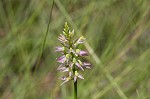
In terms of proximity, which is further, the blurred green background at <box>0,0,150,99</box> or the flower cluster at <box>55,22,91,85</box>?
the blurred green background at <box>0,0,150,99</box>

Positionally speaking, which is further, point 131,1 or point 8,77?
point 8,77

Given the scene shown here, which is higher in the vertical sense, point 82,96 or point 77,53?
point 82,96

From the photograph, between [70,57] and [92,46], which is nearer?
[70,57]

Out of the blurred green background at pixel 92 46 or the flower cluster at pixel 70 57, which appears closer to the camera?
the flower cluster at pixel 70 57

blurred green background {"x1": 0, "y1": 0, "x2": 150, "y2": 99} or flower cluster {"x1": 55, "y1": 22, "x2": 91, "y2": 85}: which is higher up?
blurred green background {"x1": 0, "y1": 0, "x2": 150, "y2": 99}

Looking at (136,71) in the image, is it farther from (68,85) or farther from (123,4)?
(68,85)

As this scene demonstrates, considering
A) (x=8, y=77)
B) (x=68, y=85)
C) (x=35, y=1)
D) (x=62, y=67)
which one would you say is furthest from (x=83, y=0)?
(x=62, y=67)

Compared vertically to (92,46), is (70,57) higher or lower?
lower

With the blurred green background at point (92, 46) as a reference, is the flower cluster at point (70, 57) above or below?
below
